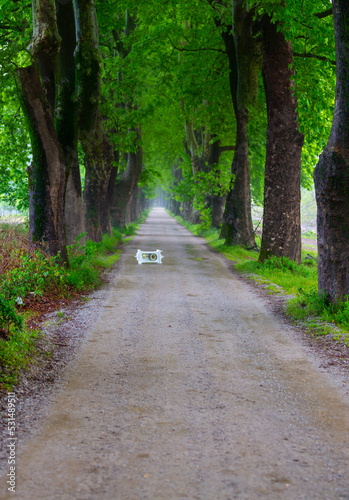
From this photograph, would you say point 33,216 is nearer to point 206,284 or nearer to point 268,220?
point 206,284

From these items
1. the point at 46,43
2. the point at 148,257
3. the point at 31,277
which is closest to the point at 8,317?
the point at 31,277

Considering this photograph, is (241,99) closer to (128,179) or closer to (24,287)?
(128,179)

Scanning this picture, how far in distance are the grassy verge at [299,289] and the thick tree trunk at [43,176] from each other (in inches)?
212

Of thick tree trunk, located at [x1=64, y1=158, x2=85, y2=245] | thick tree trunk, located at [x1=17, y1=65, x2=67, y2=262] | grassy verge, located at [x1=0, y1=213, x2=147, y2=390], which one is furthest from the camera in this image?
thick tree trunk, located at [x1=64, y1=158, x2=85, y2=245]

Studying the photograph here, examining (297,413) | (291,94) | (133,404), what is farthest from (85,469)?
(291,94)

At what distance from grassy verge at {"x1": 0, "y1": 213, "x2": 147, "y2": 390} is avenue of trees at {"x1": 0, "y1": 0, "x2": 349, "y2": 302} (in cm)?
86

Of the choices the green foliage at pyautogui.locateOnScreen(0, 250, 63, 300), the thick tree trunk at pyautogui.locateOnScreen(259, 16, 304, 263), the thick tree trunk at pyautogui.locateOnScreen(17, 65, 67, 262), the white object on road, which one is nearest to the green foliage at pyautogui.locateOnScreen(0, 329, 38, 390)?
the green foliage at pyautogui.locateOnScreen(0, 250, 63, 300)

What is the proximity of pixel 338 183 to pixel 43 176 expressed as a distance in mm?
6611

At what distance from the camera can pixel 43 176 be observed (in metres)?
11.2

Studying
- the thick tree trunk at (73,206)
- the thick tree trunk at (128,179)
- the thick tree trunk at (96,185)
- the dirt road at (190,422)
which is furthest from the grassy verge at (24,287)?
the thick tree trunk at (128,179)

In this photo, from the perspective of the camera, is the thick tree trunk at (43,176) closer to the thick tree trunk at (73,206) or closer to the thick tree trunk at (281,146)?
the thick tree trunk at (73,206)

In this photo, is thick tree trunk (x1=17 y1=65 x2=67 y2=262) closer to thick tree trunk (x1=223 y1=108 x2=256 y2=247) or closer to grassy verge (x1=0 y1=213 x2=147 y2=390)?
grassy verge (x1=0 y1=213 x2=147 y2=390)

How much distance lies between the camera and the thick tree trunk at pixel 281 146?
13523 mm

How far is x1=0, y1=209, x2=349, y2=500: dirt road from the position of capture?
11.0 ft
